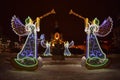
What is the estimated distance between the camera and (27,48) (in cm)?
2664

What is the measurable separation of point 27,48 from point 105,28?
18.9 feet

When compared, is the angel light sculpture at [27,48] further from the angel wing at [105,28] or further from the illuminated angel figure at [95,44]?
the angel wing at [105,28]

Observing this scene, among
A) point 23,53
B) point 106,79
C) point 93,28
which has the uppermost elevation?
point 93,28

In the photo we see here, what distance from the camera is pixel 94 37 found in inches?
1083

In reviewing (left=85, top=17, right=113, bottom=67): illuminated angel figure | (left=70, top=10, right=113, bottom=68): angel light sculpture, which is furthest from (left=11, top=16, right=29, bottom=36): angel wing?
(left=85, top=17, right=113, bottom=67): illuminated angel figure

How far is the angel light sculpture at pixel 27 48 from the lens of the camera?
25584 mm

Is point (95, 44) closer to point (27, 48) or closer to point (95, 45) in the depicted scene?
point (95, 45)

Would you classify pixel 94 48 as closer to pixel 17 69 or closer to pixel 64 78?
pixel 17 69

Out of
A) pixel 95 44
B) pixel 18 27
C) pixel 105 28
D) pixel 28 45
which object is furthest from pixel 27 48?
pixel 105 28

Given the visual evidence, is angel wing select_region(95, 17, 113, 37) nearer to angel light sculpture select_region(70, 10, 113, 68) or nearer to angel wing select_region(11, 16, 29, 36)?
angel light sculpture select_region(70, 10, 113, 68)

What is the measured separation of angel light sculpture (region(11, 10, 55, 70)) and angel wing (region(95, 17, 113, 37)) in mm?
4531

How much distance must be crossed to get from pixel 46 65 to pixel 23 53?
13.1ft

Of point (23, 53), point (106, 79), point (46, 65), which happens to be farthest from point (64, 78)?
point (46, 65)

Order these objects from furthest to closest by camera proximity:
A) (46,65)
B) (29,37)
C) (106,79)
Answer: (46,65) < (29,37) < (106,79)
